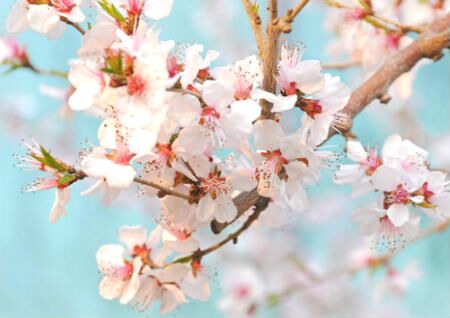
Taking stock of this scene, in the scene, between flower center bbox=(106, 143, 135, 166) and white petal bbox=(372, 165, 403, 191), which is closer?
flower center bbox=(106, 143, 135, 166)

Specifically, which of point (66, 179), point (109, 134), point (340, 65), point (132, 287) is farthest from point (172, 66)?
point (340, 65)

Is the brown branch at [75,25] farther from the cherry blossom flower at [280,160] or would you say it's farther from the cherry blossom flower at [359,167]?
the cherry blossom flower at [359,167]

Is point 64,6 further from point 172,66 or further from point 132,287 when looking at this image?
point 132,287

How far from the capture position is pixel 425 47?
1.24m

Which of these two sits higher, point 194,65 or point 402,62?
point 194,65

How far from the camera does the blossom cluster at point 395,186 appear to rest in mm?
1098

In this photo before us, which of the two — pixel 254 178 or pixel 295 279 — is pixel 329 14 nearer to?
pixel 254 178

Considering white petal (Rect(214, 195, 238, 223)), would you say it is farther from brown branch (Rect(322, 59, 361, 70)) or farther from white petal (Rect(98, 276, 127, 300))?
brown branch (Rect(322, 59, 361, 70))

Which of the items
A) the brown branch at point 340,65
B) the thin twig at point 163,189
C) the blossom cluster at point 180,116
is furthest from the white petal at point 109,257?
the brown branch at point 340,65

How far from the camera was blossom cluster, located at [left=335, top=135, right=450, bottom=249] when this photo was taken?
3.60 ft

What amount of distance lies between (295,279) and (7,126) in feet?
5.64

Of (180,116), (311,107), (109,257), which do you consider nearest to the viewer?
(180,116)

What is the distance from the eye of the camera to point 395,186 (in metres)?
1.10

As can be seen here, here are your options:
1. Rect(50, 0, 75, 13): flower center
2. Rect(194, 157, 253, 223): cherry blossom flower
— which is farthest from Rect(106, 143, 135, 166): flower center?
Rect(50, 0, 75, 13): flower center
